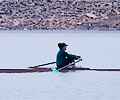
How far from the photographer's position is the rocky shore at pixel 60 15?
385ft

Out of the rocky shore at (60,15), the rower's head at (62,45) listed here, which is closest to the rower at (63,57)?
the rower's head at (62,45)

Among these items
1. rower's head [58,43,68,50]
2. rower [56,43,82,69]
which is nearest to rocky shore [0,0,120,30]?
rower [56,43,82,69]

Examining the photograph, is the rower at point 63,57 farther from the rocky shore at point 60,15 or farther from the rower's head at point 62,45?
the rocky shore at point 60,15

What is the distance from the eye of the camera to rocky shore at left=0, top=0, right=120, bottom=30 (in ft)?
385

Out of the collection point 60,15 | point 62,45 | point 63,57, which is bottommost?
point 60,15

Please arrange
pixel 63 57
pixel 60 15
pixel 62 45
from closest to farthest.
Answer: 1. pixel 62 45
2. pixel 63 57
3. pixel 60 15

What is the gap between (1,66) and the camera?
40438mm

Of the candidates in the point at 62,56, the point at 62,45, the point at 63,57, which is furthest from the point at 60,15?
the point at 62,45

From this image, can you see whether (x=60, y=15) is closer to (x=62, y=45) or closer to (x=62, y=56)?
(x=62, y=56)

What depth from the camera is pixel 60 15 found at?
12381 cm

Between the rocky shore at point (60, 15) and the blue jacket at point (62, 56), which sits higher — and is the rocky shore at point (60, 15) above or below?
below
